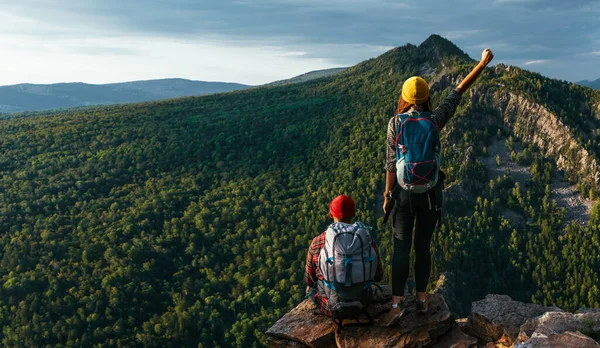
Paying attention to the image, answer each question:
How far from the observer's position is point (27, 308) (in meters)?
90.8

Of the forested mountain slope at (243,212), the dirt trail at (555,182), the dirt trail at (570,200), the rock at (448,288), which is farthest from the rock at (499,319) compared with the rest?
the dirt trail at (555,182)

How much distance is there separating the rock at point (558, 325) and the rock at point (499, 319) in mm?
992

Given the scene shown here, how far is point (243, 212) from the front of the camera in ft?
432

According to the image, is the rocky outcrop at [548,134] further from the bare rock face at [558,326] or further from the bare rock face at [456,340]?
the bare rock face at [456,340]

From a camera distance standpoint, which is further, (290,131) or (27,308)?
(290,131)

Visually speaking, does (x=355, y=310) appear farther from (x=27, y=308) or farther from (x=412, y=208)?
(x=27, y=308)

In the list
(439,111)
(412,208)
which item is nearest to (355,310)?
(412,208)

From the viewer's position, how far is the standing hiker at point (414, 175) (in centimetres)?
873

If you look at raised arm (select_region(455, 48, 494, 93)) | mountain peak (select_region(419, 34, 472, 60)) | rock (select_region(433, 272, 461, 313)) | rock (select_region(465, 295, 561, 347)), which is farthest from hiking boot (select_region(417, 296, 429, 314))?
mountain peak (select_region(419, 34, 472, 60))

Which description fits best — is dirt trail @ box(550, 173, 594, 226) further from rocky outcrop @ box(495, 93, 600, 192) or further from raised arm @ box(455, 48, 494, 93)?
raised arm @ box(455, 48, 494, 93)

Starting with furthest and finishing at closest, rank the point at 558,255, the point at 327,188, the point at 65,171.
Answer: the point at 65,171 < the point at 327,188 < the point at 558,255

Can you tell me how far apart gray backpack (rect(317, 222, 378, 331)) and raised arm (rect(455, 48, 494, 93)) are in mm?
4035

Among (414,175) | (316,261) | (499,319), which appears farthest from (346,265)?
(499,319)

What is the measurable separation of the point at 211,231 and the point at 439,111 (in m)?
119
